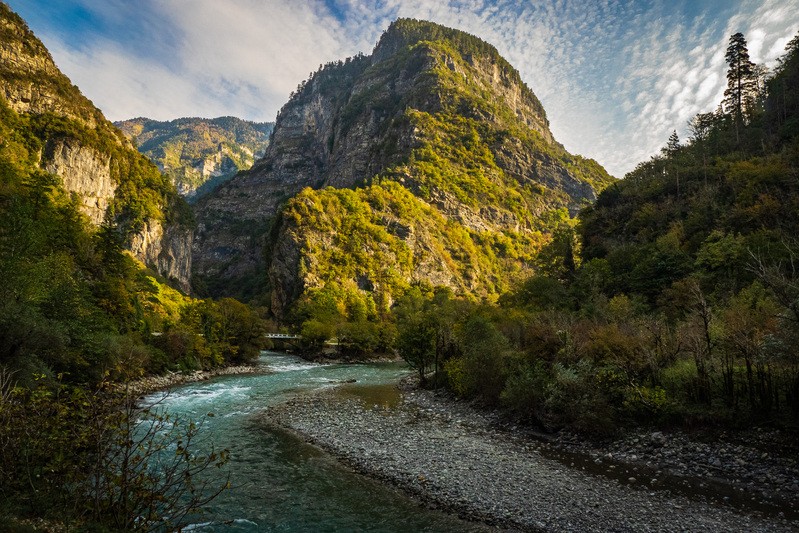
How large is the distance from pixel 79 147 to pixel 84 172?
6.26m

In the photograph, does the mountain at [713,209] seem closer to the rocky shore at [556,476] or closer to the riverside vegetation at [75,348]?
the rocky shore at [556,476]

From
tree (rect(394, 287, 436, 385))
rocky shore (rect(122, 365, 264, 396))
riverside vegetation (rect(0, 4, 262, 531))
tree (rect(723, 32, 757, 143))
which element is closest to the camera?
riverside vegetation (rect(0, 4, 262, 531))

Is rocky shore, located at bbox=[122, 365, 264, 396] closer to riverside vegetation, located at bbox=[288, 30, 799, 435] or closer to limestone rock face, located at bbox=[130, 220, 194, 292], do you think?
riverside vegetation, located at bbox=[288, 30, 799, 435]

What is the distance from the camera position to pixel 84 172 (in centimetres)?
10562

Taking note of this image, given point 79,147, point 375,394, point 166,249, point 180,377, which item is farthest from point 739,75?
point 166,249

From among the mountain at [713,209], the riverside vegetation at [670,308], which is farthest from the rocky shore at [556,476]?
the mountain at [713,209]

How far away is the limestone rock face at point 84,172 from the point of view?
9775 cm

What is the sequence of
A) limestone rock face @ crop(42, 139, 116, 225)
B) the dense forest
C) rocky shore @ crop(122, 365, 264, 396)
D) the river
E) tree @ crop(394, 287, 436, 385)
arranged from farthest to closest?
1. limestone rock face @ crop(42, 139, 116, 225)
2. tree @ crop(394, 287, 436, 385)
3. rocky shore @ crop(122, 365, 264, 396)
4. the dense forest
5. the river

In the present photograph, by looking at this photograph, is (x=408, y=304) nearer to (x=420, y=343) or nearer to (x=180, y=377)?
(x=180, y=377)

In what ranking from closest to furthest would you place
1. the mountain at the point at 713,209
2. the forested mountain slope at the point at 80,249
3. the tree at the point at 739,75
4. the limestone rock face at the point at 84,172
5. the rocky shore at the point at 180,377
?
the forested mountain slope at the point at 80,249 < the mountain at the point at 713,209 < the rocky shore at the point at 180,377 < the tree at the point at 739,75 < the limestone rock face at the point at 84,172

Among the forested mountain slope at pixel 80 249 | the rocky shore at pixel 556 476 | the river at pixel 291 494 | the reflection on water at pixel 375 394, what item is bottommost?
the reflection on water at pixel 375 394

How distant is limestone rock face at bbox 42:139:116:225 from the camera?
97.8m

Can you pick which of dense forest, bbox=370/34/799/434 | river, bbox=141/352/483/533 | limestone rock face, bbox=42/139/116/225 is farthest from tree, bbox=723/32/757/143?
limestone rock face, bbox=42/139/116/225

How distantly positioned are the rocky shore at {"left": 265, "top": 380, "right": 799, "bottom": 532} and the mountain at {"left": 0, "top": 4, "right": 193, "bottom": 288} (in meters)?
85.0
